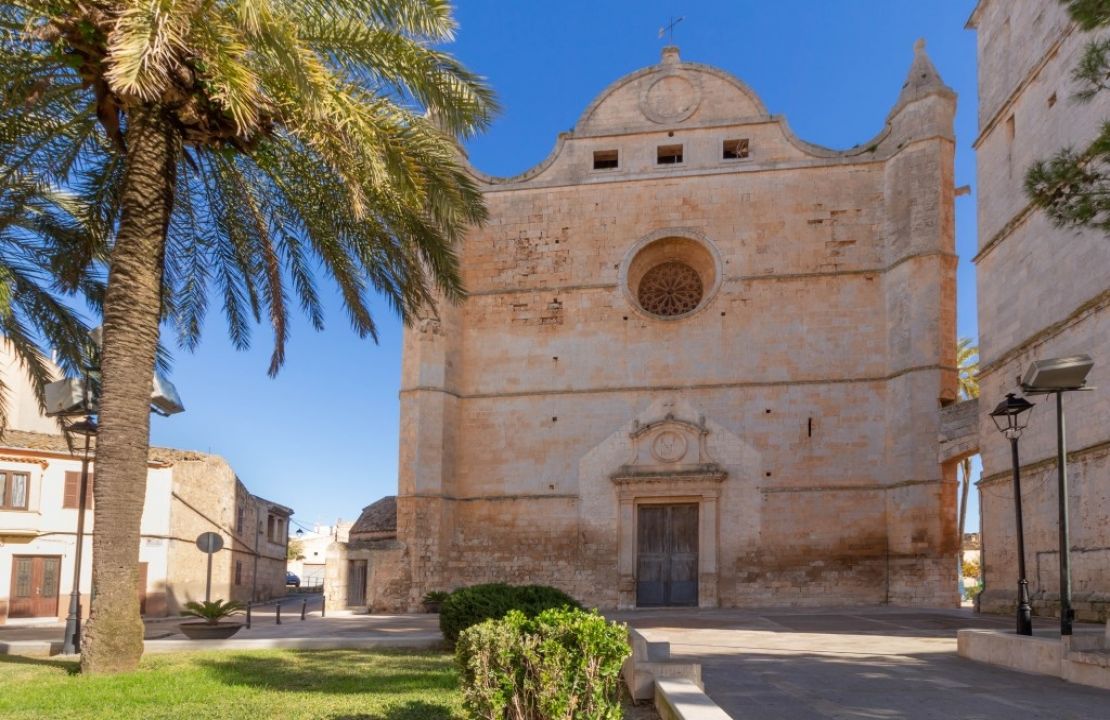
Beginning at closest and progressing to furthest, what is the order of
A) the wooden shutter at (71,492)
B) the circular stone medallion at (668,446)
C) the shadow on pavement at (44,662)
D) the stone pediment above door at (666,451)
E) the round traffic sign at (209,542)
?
the shadow on pavement at (44,662) < the round traffic sign at (209,542) < the stone pediment above door at (666,451) < the circular stone medallion at (668,446) < the wooden shutter at (71,492)

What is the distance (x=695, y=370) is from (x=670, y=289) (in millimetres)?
2394

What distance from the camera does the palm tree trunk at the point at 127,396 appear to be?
9.12m

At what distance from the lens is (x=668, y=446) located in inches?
893

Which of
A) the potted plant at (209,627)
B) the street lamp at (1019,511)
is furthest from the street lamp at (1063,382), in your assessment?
the potted plant at (209,627)

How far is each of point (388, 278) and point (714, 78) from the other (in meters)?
15.2

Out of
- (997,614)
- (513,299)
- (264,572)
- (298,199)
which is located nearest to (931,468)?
(997,614)

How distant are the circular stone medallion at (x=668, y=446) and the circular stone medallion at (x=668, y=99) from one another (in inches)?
314

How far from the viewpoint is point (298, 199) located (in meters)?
11.1

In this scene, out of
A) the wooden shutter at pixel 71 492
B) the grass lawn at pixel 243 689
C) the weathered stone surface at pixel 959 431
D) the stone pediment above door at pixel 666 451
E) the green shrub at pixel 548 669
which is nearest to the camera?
the green shrub at pixel 548 669

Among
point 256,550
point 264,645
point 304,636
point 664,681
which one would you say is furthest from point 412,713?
point 256,550

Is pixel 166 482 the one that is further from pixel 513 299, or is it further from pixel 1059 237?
pixel 1059 237

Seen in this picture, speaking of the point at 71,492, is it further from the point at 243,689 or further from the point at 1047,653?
the point at 1047,653

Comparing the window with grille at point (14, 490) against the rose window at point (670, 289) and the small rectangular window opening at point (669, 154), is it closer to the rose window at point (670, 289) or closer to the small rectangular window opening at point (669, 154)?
the rose window at point (670, 289)

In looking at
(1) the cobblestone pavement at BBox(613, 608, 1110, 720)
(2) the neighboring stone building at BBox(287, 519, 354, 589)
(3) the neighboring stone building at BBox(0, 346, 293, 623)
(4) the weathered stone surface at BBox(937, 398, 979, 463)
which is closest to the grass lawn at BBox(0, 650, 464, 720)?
(1) the cobblestone pavement at BBox(613, 608, 1110, 720)
